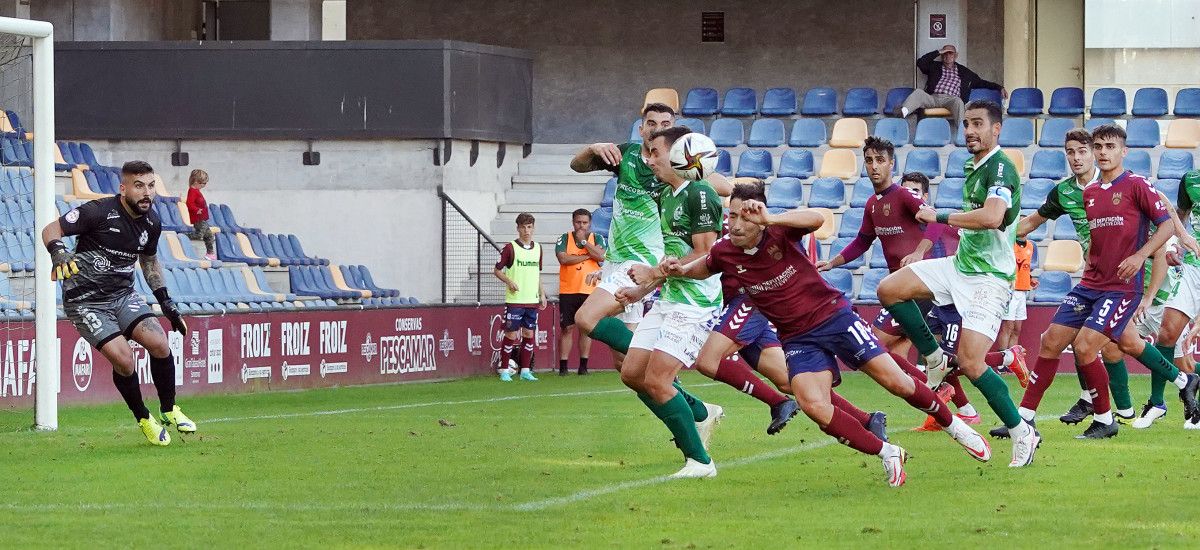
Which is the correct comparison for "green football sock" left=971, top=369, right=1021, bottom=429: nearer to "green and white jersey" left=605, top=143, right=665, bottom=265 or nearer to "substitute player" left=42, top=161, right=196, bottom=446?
"green and white jersey" left=605, top=143, right=665, bottom=265

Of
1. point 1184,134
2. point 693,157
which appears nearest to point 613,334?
point 693,157

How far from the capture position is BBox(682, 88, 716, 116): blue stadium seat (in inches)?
1123

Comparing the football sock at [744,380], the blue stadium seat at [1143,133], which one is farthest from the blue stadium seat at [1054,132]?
the football sock at [744,380]

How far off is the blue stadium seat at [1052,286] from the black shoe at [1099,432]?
39.8 feet

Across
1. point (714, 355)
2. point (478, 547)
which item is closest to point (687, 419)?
point (714, 355)

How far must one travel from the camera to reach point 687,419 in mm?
9914

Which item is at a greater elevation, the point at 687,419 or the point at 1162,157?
the point at 1162,157

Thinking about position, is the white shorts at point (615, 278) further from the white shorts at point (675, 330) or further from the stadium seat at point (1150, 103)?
the stadium seat at point (1150, 103)

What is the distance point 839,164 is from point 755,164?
50.2 inches

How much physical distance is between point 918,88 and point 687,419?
1984cm

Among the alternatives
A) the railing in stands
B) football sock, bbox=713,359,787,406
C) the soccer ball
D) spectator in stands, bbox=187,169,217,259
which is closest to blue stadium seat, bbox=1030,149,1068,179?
the railing in stands

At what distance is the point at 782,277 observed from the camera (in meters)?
9.49

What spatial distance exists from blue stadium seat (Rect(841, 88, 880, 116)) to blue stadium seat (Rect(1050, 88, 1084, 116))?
2751 millimetres

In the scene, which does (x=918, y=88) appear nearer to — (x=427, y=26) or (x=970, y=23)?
(x=970, y=23)
